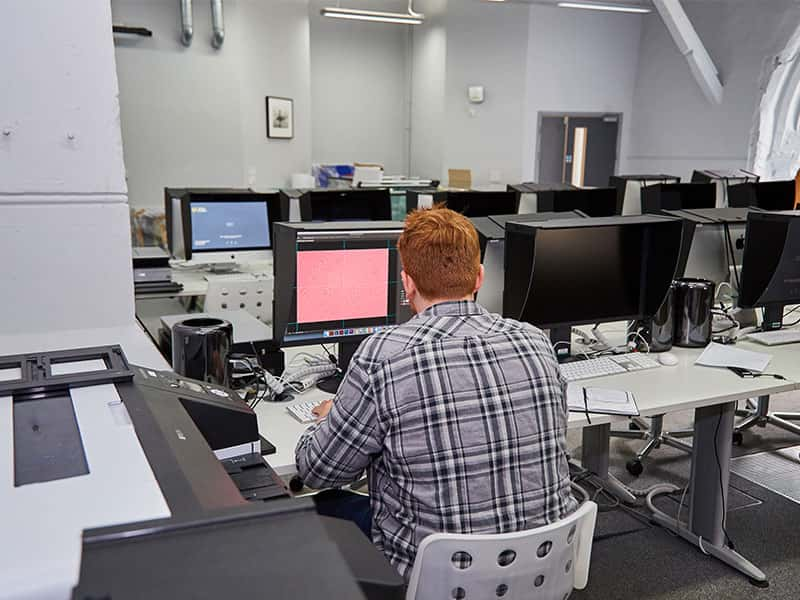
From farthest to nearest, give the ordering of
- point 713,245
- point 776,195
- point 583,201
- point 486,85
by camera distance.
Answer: point 486,85
point 776,195
point 583,201
point 713,245

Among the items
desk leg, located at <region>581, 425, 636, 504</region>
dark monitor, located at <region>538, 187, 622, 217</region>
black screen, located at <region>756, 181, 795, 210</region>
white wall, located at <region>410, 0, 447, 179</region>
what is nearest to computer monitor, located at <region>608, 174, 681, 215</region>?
dark monitor, located at <region>538, 187, 622, 217</region>

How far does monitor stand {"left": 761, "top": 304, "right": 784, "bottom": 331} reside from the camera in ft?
9.39

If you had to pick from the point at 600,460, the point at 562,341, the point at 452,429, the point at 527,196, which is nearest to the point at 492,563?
the point at 452,429

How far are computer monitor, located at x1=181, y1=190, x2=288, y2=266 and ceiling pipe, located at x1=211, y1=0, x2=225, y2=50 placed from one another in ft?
9.33

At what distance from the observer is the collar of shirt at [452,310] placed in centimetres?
145

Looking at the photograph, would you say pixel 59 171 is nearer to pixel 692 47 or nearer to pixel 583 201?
pixel 583 201

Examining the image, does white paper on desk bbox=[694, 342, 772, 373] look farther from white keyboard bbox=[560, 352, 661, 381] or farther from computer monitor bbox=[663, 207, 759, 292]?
computer monitor bbox=[663, 207, 759, 292]

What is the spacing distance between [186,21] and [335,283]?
4.95 meters

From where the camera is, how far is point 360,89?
8359mm

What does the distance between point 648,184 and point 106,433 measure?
4609 millimetres

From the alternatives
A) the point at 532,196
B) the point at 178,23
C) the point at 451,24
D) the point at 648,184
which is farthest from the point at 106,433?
the point at 451,24

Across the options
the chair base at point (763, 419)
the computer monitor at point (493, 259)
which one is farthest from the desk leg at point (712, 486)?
the chair base at point (763, 419)

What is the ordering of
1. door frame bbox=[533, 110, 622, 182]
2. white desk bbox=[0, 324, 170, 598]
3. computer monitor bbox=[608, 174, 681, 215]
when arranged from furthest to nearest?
door frame bbox=[533, 110, 622, 182] → computer monitor bbox=[608, 174, 681, 215] → white desk bbox=[0, 324, 170, 598]

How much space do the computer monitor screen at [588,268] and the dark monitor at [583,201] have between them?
6.19ft
